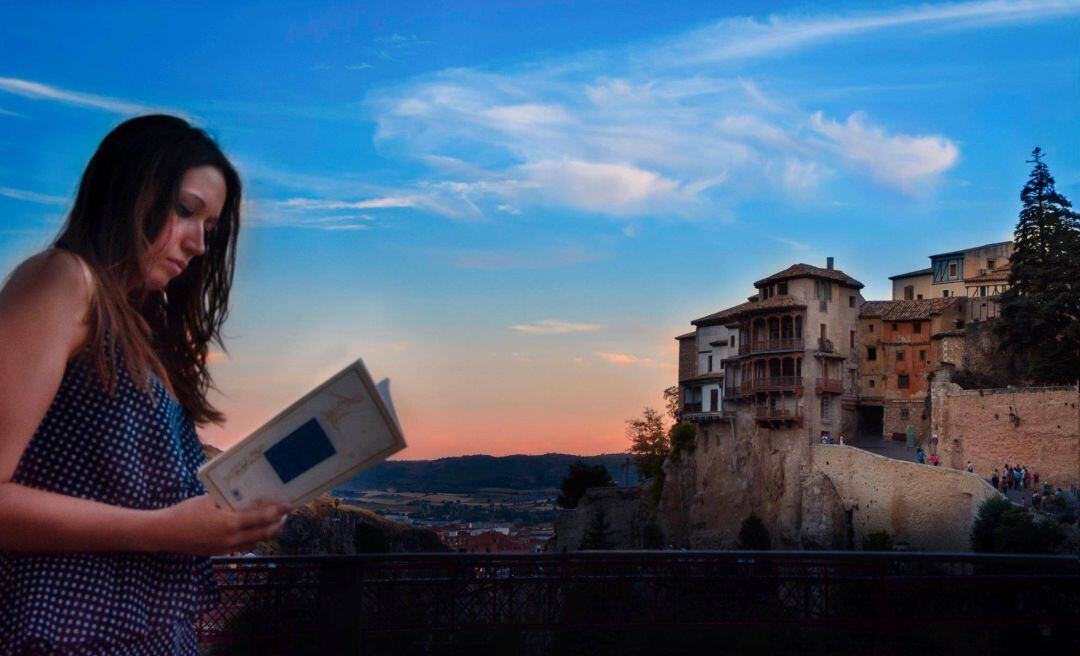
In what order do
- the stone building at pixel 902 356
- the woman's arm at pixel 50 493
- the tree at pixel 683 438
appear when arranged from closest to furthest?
the woman's arm at pixel 50 493 < the stone building at pixel 902 356 < the tree at pixel 683 438

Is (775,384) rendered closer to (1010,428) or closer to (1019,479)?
(1010,428)

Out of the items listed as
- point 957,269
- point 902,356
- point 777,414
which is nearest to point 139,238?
point 777,414

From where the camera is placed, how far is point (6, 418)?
5.03ft

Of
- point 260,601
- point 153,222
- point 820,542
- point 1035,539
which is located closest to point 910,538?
point 820,542

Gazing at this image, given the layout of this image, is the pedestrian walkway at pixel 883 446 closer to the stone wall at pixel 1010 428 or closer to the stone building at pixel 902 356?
the stone building at pixel 902 356

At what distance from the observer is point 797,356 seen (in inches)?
1955

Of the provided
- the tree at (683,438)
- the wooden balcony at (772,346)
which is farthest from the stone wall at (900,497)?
the tree at (683,438)

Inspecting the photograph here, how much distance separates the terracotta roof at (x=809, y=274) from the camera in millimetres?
50281

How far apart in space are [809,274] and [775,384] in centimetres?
525

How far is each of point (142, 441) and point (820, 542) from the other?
4752 cm

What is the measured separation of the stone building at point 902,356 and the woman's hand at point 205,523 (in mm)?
51775

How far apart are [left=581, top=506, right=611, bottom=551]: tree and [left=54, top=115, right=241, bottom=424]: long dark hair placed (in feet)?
190

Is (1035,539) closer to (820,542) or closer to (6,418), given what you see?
(820,542)

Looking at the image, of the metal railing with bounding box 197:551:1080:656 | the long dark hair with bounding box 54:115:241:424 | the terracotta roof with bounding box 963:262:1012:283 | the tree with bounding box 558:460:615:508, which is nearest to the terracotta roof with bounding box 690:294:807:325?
the terracotta roof with bounding box 963:262:1012:283
